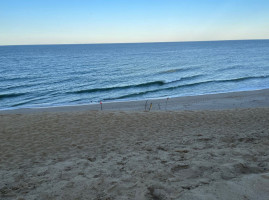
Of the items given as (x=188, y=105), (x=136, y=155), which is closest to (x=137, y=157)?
(x=136, y=155)

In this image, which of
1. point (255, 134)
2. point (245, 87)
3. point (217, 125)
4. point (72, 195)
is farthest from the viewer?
point (245, 87)

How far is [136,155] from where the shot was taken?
5.71m

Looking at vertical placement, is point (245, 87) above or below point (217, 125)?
below

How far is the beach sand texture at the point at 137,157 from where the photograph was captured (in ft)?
12.3

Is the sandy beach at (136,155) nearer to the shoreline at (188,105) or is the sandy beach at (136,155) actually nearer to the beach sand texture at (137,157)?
the beach sand texture at (137,157)

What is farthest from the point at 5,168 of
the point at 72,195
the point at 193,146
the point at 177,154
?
the point at 193,146

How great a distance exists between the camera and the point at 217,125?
8.91 m

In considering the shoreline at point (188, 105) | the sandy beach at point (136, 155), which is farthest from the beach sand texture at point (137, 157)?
the shoreline at point (188, 105)

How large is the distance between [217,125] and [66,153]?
6231 millimetres

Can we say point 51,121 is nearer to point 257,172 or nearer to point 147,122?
point 147,122

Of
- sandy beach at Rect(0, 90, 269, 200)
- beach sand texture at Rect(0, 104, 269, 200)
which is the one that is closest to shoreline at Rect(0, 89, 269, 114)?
sandy beach at Rect(0, 90, 269, 200)

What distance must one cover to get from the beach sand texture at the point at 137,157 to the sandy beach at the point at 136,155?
17 millimetres

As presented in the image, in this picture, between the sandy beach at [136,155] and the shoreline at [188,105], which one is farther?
the shoreline at [188,105]

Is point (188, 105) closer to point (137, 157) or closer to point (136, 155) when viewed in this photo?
point (136, 155)
